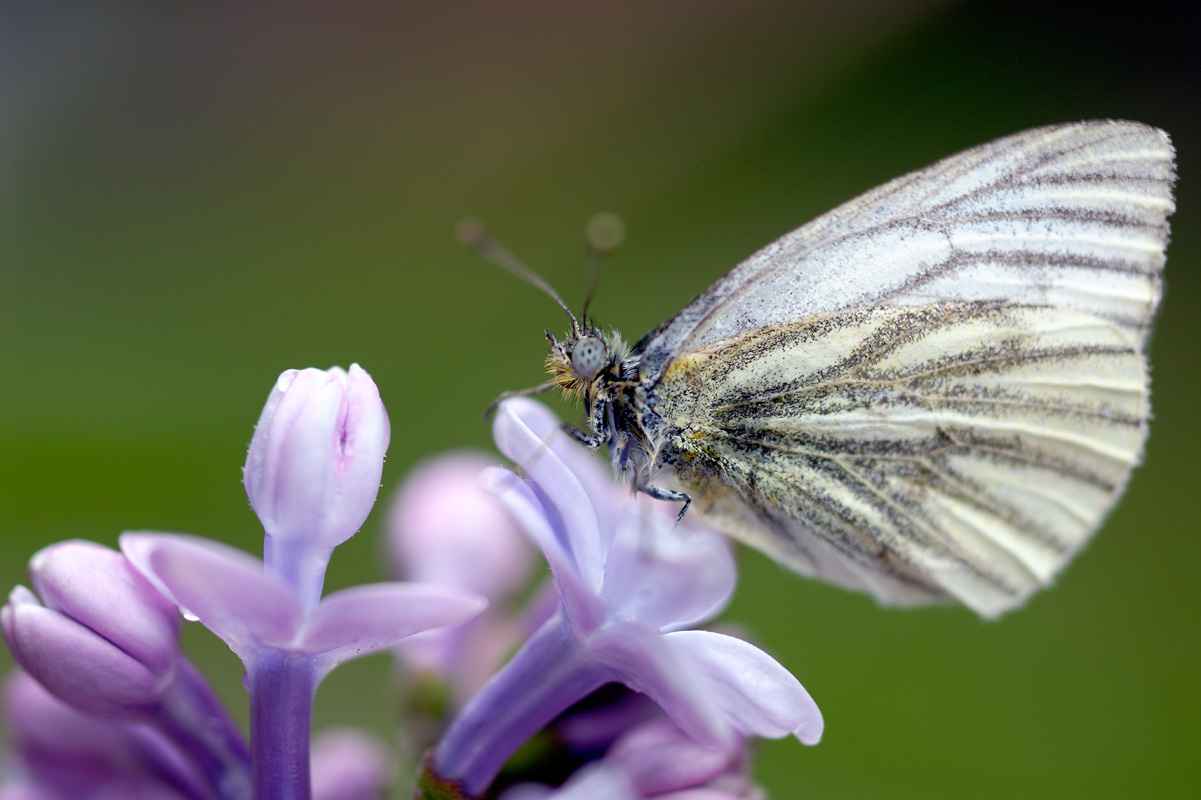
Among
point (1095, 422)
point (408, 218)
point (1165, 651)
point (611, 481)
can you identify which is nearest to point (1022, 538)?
point (1095, 422)

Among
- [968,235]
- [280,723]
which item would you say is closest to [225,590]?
[280,723]

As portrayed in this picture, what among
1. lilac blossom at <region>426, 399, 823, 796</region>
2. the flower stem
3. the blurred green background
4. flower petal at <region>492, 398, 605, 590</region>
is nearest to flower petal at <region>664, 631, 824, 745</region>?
lilac blossom at <region>426, 399, 823, 796</region>

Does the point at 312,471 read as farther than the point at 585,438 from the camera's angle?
No

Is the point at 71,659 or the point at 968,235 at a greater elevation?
the point at 968,235

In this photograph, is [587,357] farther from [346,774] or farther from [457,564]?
[346,774]

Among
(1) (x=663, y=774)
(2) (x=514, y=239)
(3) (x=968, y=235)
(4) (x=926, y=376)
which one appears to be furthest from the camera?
(2) (x=514, y=239)

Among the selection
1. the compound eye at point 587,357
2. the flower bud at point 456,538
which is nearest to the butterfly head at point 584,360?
the compound eye at point 587,357

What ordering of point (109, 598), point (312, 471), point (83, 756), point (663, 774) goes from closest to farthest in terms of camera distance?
1. point (312, 471)
2. point (109, 598)
3. point (663, 774)
4. point (83, 756)

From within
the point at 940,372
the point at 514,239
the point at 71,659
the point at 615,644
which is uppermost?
the point at 514,239
